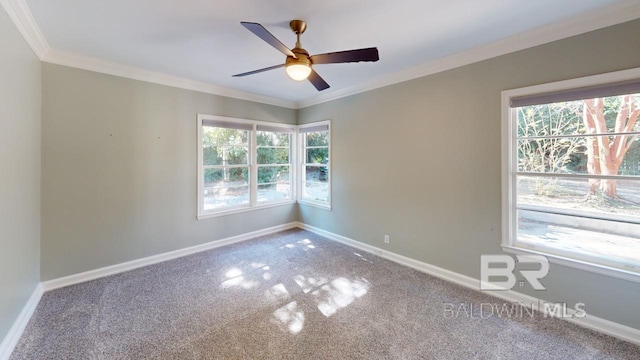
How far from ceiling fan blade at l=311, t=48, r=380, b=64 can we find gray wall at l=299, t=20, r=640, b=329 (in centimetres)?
149

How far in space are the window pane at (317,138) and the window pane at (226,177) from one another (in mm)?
1360

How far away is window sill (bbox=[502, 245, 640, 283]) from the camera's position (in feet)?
6.73

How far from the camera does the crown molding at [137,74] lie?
9.19 feet

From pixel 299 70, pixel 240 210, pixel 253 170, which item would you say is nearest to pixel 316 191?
pixel 253 170

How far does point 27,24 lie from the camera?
2.17 metres

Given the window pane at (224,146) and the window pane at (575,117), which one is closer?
the window pane at (575,117)

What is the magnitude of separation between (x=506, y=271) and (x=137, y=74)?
195 inches

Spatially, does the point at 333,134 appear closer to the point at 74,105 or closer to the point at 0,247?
the point at 74,105

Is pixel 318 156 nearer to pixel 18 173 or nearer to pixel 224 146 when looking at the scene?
pixel 224 146

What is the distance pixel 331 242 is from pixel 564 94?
3.44 m

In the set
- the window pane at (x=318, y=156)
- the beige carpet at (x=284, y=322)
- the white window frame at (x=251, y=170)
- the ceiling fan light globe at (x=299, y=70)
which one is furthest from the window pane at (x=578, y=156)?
the white window frame at (x=251, y=170)

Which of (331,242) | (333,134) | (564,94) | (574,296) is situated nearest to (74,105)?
(333,134)

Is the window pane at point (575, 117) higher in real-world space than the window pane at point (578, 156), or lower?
higher

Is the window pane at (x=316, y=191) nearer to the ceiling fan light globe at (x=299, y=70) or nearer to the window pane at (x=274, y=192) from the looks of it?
the window pane at (x=274, y=192)
